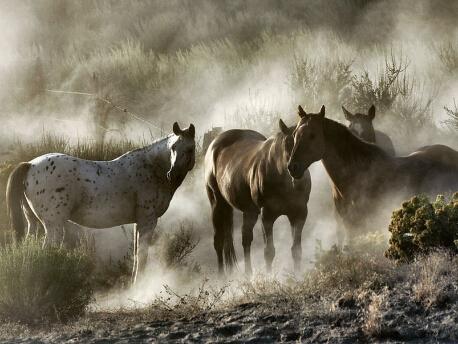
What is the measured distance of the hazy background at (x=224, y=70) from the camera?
19.5 meters

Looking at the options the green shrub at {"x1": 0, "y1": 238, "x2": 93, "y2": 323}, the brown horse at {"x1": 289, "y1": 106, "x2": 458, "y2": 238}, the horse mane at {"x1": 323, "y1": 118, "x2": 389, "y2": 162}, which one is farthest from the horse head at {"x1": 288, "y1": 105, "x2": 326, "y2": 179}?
the green shrub at {"x1": 0, "y1": 238, "x2": 93, "y2": 323}

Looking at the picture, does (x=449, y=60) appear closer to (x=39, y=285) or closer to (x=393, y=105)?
(x=393, y=105)

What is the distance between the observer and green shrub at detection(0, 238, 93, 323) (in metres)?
11.4

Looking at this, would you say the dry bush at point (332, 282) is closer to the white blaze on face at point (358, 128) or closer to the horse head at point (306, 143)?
the horse head at point (306, 143)

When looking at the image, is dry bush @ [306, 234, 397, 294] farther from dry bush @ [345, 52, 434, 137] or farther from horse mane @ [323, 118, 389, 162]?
dry bush @ [345, 52, 434, 137]

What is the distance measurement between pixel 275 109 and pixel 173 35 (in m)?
14.9

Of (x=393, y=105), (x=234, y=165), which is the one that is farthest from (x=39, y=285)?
(x=393, y=105)

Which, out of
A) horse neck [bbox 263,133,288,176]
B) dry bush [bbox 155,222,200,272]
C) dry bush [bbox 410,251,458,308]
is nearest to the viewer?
dry bush [bbox 410,251,458,308]

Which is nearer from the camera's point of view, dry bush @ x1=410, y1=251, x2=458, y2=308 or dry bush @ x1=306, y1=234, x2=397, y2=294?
dry bush @ x1=410, y1=251, x2=458, y2=308

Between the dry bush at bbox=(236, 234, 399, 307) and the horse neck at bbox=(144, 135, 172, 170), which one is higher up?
the horse neck at bbox=(144, 135, 172, 170)

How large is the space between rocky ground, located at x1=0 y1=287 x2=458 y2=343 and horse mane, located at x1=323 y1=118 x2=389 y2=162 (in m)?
2.53

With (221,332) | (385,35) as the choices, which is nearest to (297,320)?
(221,332)

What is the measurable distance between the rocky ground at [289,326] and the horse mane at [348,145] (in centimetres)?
253

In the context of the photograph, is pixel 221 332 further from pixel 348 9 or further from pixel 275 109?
pixel 348 9
